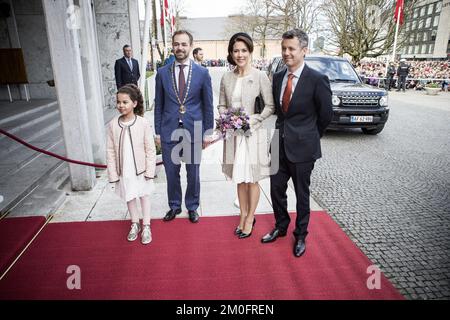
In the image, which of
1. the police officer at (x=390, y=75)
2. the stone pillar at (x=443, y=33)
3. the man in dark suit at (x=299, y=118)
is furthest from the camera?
the stone pillar at (x=443, y=33)

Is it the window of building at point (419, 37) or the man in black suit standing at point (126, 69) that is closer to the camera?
the man in black suit standing at point (126, 69)

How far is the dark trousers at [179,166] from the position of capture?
379 cm

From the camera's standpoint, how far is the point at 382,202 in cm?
461

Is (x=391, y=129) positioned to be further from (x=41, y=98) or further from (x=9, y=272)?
(x=41, y=98)

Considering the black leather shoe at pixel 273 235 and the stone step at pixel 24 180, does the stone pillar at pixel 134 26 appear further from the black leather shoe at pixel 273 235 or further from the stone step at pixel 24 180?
the black leather shoe at pixel 273 235

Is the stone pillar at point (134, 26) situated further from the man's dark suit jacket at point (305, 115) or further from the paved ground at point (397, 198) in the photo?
the man's dark suit jacket at point (305, 115)

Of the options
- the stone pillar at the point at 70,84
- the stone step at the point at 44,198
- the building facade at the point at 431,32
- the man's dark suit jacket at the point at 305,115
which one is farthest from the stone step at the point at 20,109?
the building facade at the point at 431,32

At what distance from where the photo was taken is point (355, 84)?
343 inches

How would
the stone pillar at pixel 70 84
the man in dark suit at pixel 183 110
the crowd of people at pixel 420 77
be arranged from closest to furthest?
the man in dark suit at pixel 183 110
the stone pillar at pixel 70 84
the crowd of people at pixel 420 77

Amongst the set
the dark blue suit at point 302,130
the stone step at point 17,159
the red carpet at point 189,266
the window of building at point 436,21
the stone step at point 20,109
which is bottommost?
the red carpet at point 189,266

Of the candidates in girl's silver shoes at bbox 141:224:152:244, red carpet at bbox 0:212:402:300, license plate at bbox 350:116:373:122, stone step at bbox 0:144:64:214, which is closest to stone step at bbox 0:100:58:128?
stone step at bbox 0:144:64:214

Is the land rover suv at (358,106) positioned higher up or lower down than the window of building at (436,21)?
lower down

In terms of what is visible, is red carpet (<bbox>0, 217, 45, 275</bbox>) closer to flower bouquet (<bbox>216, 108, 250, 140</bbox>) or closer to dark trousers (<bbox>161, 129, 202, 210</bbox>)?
dark trousers (<bbox>161, 129, 202, 210</bbox>)

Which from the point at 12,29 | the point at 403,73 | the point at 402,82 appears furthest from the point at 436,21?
the point at 12,29
